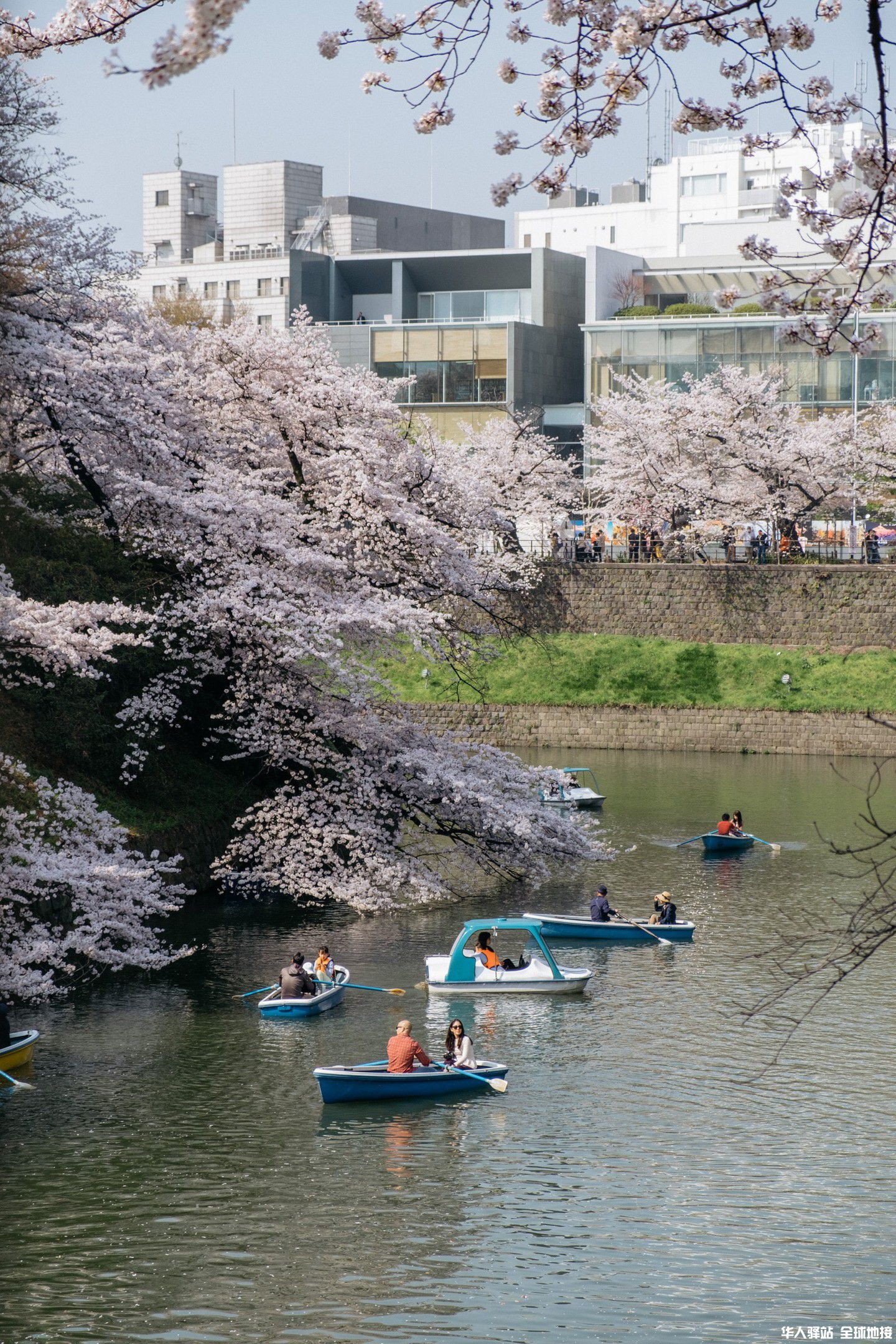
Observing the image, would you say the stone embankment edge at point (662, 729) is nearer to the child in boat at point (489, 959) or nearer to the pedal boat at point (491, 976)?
the child in boat at point (489, 959)

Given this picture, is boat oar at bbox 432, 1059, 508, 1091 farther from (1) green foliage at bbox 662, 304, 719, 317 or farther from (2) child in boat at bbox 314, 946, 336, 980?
(1) green foliage at bbox 662, 304, 719, 317

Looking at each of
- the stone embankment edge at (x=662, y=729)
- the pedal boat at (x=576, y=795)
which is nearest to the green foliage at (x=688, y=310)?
the stone embankment edge at (x=662, y=729)

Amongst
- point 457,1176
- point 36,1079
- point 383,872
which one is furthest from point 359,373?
point 457,1176

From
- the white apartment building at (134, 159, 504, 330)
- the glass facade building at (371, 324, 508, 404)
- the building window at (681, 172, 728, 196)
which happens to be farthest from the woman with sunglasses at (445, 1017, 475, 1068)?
the building window at (681, 172, 728, 196)

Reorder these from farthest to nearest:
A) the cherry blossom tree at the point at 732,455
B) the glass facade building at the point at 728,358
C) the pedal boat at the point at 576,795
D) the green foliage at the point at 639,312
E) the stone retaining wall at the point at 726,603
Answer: the green foliage at the point at 639,312 → the glass facade building at the point at 728,358 → the cherry blossom tree at the point at 732,455 → the stone retaining wall at the point at 726,603 → the pedal boat at the point at 576,795

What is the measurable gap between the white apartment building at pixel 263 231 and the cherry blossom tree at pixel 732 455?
32355mm

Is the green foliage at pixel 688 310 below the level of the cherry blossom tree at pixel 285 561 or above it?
above

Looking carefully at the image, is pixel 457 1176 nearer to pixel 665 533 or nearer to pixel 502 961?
pixel 502 961

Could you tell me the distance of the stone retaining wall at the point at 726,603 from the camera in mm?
52562

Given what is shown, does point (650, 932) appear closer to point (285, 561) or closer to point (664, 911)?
point (664, 911)

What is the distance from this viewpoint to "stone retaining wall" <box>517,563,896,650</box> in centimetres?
5256

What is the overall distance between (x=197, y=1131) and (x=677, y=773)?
1204 inches

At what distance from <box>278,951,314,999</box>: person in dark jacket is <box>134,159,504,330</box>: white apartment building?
71.6 metres

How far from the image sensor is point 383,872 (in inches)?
1089
